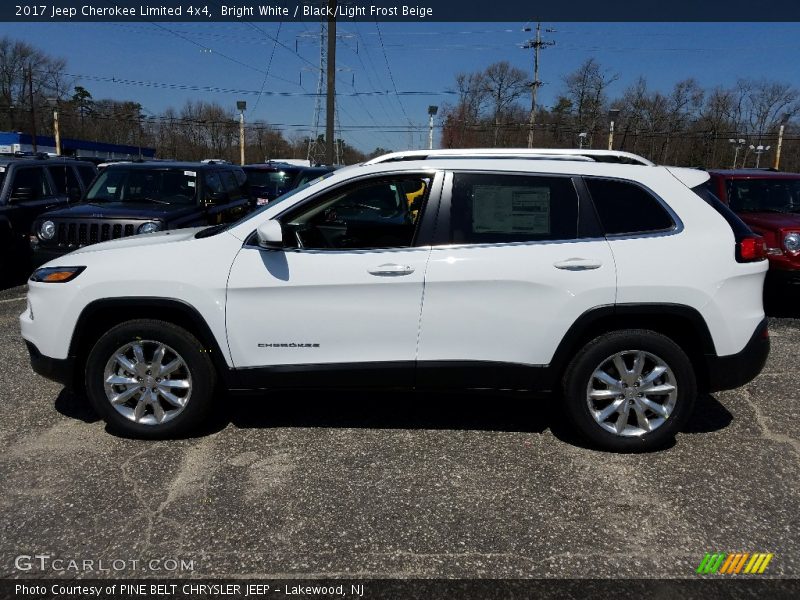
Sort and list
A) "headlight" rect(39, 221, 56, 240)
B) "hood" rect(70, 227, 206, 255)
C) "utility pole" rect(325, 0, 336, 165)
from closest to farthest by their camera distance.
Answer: "hood" rect(70, 227, 206, 255) → "headlight" rect(39, 221, 56, 240) → "utility pole" rect(325, 0, 336, 165)

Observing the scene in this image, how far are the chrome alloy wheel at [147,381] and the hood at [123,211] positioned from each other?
3.73m

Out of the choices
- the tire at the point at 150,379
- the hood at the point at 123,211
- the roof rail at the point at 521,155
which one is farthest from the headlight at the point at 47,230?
the roof rail at the point at 521,155

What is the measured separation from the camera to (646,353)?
3.82 m

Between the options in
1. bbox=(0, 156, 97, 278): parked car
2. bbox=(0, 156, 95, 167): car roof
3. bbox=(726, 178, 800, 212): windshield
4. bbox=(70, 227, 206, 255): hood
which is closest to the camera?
bbox=(70, 227, 206, 255): hood

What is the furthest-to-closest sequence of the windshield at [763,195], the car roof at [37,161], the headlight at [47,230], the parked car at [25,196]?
the car roof at [37,161] → the parked car at [25,196] → the windshield at [763,195] → the headlight at [47,230]

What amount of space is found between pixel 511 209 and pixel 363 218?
1.00 meters

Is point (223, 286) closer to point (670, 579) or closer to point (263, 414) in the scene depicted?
point (263, 414)

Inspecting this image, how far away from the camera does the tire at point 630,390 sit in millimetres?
3801

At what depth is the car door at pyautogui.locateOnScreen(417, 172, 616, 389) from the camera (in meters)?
3.71

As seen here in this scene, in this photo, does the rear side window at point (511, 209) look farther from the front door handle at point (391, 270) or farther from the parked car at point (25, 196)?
the parked car at point (25, 196)

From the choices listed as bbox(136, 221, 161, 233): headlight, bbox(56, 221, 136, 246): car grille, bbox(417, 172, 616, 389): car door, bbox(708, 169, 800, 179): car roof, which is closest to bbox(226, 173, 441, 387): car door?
bbox(417, 172, 616, 389): car door

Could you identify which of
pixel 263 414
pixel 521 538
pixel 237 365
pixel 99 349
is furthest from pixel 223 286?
pixel 521 538

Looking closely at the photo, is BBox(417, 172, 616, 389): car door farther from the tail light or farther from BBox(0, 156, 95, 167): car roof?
BBox(0, 156, 95, 167): car roof

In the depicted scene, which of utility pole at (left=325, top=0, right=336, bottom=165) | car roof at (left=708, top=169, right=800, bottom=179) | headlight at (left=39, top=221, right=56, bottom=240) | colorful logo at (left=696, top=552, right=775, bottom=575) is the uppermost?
utility pole at (left=325, top=0, right=336, bottom=165)
